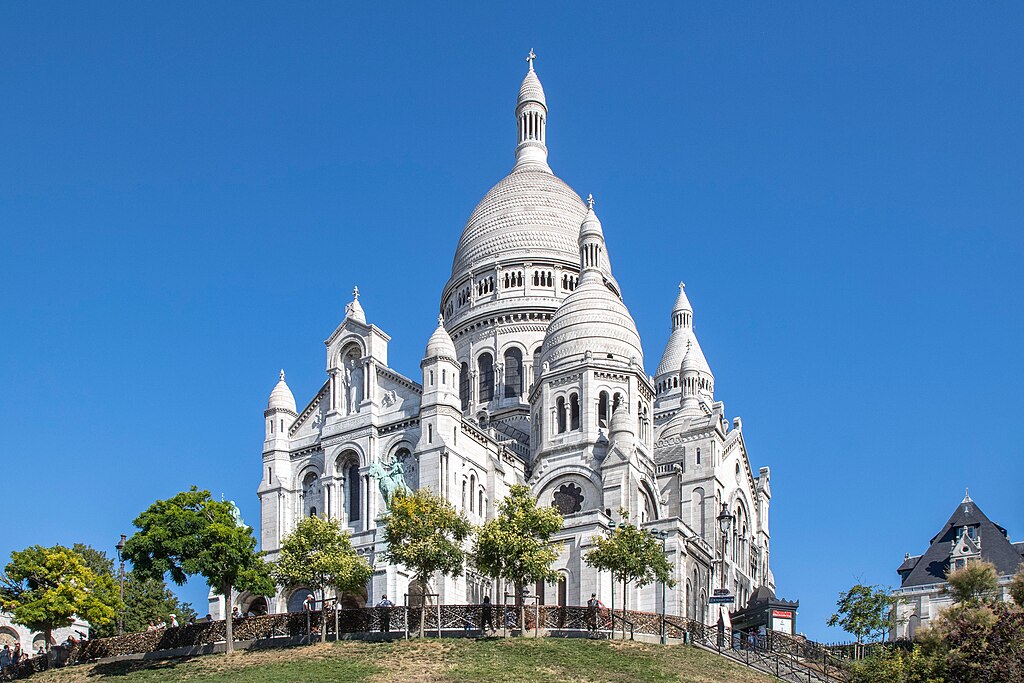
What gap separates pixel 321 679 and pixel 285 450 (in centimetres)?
3340

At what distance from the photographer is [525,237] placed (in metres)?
104

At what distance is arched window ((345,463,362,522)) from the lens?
7815 cm

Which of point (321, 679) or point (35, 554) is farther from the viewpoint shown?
point (35, 554)

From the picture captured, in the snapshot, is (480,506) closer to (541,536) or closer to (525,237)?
(541,536)

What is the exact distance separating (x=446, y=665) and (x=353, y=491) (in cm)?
2949

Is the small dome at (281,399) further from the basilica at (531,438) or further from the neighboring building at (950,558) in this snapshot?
the neighboring building at (950,558)

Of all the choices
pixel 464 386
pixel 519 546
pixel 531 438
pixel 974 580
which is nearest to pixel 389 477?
pixel 531 438

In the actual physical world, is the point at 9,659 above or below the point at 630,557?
below

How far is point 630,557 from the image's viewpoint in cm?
5894

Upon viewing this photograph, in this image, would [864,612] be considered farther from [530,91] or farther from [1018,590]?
[530,91]

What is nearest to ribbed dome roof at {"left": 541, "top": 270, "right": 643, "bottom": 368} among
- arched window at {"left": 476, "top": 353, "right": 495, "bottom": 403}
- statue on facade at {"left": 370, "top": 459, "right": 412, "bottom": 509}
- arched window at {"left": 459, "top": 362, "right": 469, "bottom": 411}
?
arched window at {"left": 476, "top": 353, "right": 495, "bottom": 403}

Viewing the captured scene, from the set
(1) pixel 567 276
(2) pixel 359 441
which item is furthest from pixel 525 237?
(2) pixel 359 441

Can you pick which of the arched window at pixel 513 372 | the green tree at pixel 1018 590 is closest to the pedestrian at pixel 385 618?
the green tree at pixel 1018 590

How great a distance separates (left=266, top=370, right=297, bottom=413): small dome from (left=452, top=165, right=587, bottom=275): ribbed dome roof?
25.4 meters
